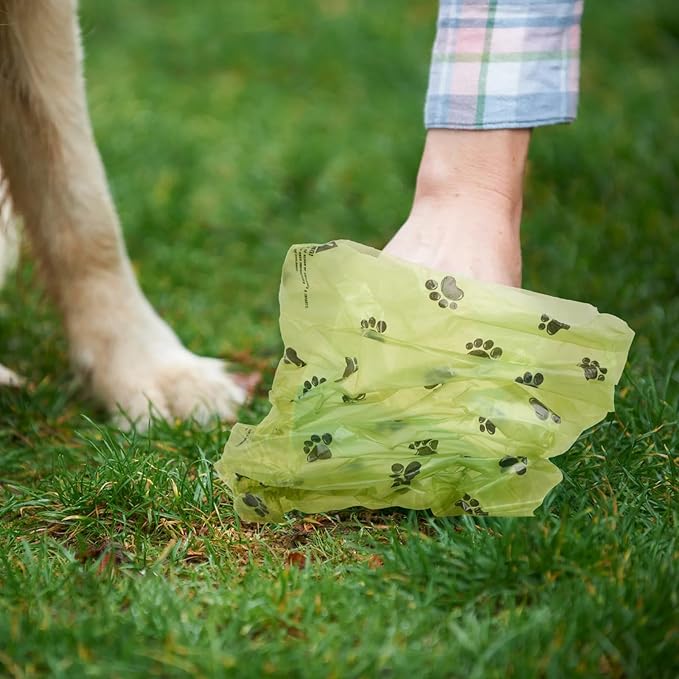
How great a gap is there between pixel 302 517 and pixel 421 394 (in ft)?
0.97

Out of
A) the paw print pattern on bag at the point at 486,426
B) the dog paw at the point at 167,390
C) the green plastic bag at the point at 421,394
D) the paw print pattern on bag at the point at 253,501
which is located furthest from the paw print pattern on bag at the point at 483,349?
the dog paw at the point at 167,390

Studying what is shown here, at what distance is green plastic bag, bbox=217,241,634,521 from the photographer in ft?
5.49

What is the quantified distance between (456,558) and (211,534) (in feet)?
1.40

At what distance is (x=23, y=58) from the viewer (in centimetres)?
232

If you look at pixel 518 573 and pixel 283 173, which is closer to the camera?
pixel 518 573

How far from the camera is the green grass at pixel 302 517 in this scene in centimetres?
138

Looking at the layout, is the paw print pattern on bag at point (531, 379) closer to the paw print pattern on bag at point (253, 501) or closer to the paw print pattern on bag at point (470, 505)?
the paw print pattern on bag at point (470, 505)

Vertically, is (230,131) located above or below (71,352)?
above

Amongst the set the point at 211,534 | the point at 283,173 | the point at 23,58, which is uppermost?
the point at 23,58

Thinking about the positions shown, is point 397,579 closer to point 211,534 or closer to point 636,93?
point 211,534

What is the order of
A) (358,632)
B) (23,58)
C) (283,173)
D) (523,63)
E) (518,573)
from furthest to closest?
(283,173), (23,58), (523,63), (518,573), (358,632)

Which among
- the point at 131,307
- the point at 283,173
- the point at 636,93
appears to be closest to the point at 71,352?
the point at 131,307

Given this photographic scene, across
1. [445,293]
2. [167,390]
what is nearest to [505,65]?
[445,293]

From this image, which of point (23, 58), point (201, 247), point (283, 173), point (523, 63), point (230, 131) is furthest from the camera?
point (230, 131)
